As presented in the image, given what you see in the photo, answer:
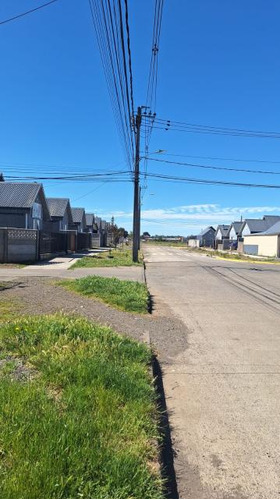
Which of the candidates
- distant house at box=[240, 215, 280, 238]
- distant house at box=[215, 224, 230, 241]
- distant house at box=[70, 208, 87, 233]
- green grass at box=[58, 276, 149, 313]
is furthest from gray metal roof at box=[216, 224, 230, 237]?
green grass at box=[58, 276, 149, 313]

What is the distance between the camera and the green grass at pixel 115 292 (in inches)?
393

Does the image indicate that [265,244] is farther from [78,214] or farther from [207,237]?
[207,237]

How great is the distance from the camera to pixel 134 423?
3.52 meters

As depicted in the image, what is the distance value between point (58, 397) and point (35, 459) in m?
1.12

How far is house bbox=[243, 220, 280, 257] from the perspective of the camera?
175ft

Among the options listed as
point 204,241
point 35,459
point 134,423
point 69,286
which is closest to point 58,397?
point 134,423

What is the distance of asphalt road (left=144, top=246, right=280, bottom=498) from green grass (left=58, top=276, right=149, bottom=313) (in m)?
0.66

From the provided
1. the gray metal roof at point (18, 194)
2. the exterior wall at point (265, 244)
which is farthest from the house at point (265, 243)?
the gray metal roof at point (18, 194)

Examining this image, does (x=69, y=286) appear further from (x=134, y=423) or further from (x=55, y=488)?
(x=55, y=488)

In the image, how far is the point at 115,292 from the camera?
11508mm

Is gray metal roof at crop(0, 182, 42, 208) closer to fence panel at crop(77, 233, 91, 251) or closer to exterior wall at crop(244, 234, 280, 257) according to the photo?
fence panel at crop(77, 233, 91, 251)

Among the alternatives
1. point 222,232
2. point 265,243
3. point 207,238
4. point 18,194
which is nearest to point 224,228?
point 222,232

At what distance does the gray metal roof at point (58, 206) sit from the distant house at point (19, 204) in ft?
38.8

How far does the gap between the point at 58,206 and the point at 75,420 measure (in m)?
46.6
